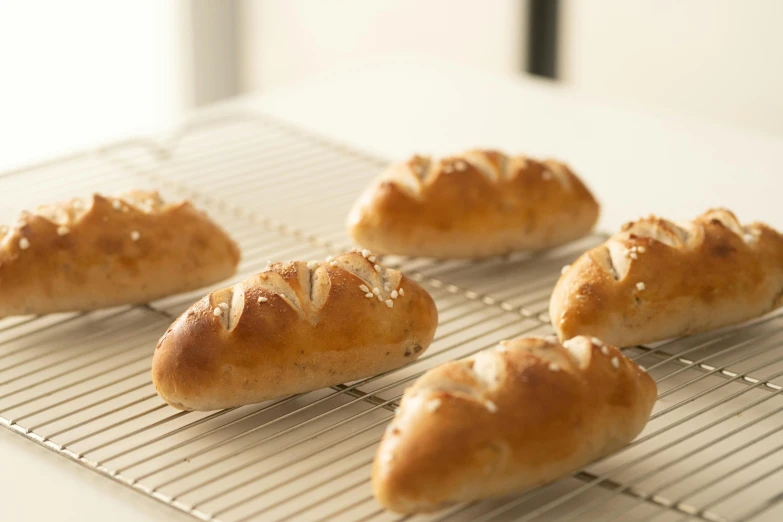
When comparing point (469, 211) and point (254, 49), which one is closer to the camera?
point (469, 211)

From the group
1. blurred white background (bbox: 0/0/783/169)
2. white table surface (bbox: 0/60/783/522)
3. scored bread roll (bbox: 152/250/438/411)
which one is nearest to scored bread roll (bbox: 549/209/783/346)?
scored bread roll (bbox: 152/250/438/411)

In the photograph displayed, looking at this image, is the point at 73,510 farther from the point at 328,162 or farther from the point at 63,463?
the point at 328,162

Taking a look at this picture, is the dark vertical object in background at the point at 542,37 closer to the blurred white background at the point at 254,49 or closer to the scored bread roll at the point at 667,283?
the blurred white background at the point at 254,49

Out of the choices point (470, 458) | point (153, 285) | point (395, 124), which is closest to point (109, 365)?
point (153, 285)

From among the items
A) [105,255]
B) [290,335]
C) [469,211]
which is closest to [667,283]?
[469,211]

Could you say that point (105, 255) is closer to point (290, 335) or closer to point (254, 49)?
point (290, 335)

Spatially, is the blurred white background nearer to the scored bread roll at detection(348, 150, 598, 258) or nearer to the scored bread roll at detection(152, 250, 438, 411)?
the scored bread roll at detection(348, 150, 598, 258)
